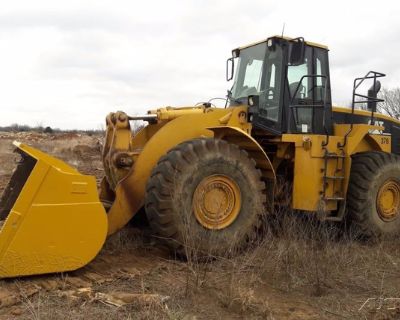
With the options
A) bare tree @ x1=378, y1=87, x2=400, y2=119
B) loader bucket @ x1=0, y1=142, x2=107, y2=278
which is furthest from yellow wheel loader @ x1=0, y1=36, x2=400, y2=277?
bare tree @ x1=378, y1=87, x2=400, y2=119

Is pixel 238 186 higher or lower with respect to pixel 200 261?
higher

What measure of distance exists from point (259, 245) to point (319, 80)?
3.08 m

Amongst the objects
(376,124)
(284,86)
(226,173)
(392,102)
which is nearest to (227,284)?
(226,173)

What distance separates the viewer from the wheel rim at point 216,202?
5891 millimetres

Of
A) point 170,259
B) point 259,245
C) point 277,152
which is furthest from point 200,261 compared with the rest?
point 277,152

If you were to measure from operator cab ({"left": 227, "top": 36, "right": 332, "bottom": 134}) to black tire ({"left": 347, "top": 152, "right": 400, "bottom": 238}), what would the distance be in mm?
778

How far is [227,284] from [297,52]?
348cm

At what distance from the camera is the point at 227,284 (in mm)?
4895

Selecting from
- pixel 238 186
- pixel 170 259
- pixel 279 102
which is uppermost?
pixel 279 102

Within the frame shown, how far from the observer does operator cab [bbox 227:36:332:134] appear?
7.19 m

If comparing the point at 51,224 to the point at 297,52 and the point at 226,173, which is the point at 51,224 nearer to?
the point at 226,173

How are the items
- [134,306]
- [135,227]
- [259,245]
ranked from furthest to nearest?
[135,227] < [259,245] < [134,306]

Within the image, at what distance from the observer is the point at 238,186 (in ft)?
20.2

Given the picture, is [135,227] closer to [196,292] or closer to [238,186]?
[238,186]
